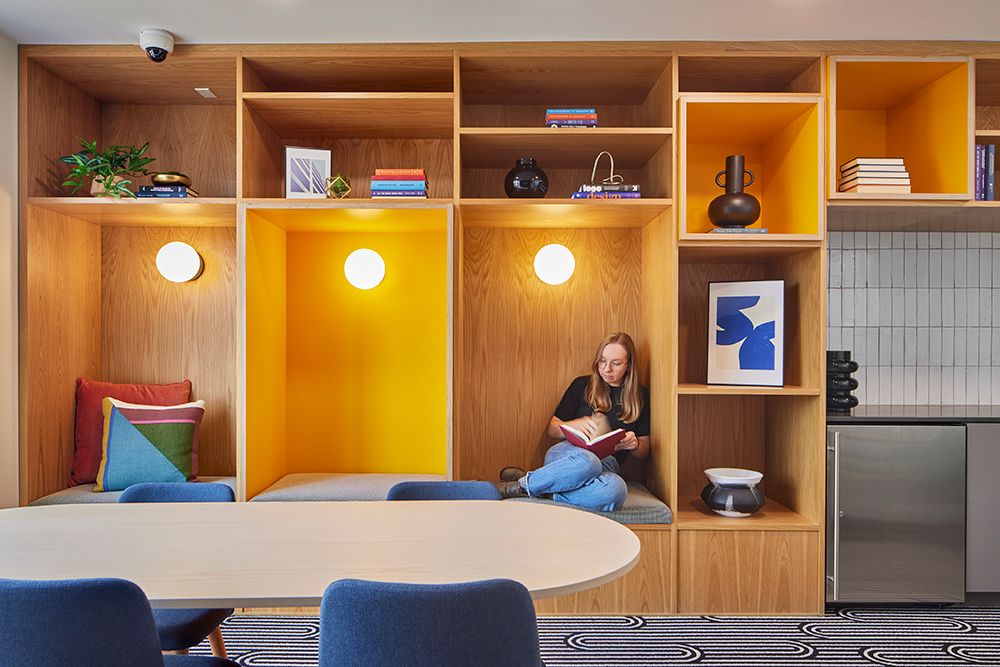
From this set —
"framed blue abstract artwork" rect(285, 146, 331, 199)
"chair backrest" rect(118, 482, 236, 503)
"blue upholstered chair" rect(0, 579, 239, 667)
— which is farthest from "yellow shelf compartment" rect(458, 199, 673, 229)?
"blue upholstered chair" rect(0, 579, 239, 667)

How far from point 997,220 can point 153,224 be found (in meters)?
4.70

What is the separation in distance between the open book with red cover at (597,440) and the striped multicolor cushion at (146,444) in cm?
204

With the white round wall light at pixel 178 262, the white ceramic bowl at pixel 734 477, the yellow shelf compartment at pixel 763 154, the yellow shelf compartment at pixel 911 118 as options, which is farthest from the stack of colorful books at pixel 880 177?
the white round wall light at pixel 178 262

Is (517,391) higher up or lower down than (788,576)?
higher up

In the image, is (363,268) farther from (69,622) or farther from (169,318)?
(69,622)

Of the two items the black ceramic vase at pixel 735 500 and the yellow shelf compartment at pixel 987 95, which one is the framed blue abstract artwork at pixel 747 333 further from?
the yellow shelf compartment at pixel 987 95

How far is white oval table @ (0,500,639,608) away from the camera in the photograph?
1.40 m

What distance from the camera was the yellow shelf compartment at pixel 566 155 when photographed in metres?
3.14

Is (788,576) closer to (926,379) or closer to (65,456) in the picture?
(926,379)

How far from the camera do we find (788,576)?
10.1ft

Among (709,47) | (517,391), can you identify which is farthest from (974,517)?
(709,47)

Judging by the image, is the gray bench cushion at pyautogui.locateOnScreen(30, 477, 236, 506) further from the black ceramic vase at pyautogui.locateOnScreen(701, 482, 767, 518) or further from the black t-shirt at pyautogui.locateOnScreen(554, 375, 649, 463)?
the black ceramic vase at pyautogui.locateOnScreen(701, 482, 767, 518)

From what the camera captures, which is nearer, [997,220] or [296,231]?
[997,220]

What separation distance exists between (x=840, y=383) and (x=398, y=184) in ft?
8.30
